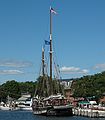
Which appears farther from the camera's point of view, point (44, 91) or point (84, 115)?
point (44, 91)

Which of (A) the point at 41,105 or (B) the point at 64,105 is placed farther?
(A) the point at 41,105

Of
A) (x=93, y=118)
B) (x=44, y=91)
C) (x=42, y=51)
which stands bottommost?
(x=93, y=118)

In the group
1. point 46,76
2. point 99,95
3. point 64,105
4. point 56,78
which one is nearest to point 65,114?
point 64,105

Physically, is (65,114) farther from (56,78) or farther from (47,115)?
(56,78)

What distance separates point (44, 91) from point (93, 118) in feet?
142

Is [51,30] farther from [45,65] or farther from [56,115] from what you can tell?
[56,115]

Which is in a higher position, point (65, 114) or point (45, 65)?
point (45, 65)

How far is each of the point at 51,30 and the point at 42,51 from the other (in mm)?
13744

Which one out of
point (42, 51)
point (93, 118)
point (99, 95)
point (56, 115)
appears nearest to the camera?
point (93, 118)

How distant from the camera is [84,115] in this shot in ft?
443

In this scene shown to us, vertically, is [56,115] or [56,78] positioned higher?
[56,78]

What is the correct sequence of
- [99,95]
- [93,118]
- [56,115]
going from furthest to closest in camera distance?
[99,95] → [56,115] → [93,118]

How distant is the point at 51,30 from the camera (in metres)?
153

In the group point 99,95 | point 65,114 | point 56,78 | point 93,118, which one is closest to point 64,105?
point 65,114
